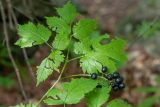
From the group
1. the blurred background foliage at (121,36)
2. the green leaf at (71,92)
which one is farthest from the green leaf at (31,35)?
the blurred background foliage at (121,36)

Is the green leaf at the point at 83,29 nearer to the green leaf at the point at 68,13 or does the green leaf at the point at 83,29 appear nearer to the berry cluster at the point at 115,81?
the green leaf at the point at 68,13

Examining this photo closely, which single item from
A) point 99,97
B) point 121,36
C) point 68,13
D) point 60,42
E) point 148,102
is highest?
point 121,36

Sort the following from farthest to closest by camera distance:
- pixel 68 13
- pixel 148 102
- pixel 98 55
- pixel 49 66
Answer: pixel 148 102 → pixel 68 13 → pixel 98 55 → pixel 49 66

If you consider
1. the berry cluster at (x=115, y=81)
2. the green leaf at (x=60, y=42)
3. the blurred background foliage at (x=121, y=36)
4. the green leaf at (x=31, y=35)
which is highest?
the blurred background foliage at (x=121, y=36)

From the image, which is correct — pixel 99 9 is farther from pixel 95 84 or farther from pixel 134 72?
pixel 95 84

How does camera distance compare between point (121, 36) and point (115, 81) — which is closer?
point (115, 81)

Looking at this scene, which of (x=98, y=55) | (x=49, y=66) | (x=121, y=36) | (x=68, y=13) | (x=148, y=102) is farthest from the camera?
(x=121, y=36)

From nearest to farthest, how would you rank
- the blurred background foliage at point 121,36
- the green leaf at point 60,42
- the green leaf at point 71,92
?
the green leaf at point 71,92 → the green leaf at point 60,42 → the blurred background foliage at point 121,36

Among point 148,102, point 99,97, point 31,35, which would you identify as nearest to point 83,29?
point 31,35

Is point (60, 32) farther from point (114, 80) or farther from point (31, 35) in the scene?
point (114, 80)
